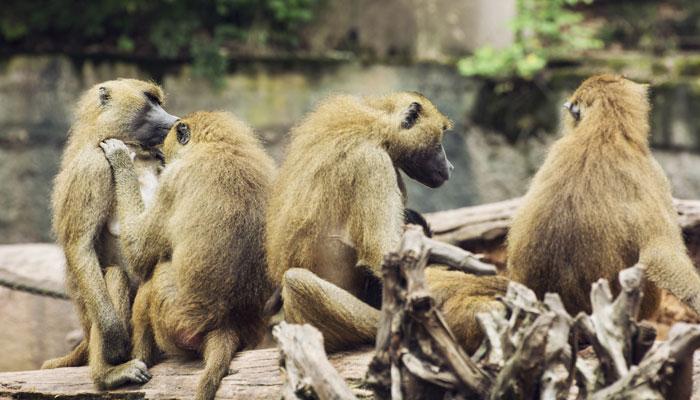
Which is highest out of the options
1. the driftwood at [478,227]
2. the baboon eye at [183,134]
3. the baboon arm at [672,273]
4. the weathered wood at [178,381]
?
the baboon eye at [183,134]

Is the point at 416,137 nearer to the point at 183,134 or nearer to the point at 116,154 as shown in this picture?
the point at 183,134

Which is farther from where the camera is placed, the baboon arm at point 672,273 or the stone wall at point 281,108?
the stone wall at point 281,108

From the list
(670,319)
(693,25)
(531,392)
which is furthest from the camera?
(693,25)

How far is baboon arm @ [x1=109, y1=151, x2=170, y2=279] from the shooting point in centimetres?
521

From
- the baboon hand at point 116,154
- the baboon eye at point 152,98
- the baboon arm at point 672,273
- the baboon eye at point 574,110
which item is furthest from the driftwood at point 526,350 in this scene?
the baboon eye at point 152,98

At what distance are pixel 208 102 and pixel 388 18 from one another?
2231 mm

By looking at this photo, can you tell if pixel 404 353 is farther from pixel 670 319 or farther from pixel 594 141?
pixel 670 319

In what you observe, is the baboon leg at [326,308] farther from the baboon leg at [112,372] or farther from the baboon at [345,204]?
the baboon leg at [112,372]

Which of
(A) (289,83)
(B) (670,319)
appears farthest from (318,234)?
(A) (289,83)

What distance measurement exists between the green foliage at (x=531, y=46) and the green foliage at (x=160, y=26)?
2019mm

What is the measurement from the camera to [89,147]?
5.53m

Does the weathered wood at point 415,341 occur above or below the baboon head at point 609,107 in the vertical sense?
below

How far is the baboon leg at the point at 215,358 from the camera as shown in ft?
15.9

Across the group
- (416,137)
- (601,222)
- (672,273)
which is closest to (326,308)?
(416,137)
